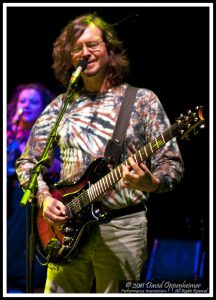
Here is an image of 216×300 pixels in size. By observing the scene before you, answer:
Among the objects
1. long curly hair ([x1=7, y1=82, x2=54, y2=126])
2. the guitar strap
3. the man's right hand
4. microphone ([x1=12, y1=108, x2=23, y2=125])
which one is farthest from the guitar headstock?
microphone ([x1=12, y1=108, x2=23, y2=125])

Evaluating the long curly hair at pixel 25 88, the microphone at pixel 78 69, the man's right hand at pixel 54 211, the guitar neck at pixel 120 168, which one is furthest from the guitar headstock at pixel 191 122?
the long curly hair at pixel 25 88

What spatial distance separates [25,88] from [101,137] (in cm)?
186

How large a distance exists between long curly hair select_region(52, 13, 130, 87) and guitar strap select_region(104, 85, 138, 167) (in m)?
0.18

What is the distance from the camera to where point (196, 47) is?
3.40 m

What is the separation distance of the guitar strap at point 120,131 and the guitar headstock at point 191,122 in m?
0.35

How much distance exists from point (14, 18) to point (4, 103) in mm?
964

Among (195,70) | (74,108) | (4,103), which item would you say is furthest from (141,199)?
(195,70)

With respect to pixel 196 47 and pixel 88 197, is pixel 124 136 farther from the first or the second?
pixel 196 47

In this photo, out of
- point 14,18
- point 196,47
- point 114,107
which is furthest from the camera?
Answer: point 14,18

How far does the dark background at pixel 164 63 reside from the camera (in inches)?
132

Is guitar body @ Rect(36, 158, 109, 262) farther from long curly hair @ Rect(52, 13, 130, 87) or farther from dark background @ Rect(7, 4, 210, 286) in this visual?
dark background @ Rect(7, 4, 210, 286)

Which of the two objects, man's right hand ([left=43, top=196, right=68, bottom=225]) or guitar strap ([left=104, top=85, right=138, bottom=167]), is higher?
guitar strap ([left=104, top=85, right=138, bottom=167])

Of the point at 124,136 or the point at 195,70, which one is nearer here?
the point at 124,136

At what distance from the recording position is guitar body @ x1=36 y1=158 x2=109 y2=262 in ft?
7.15
